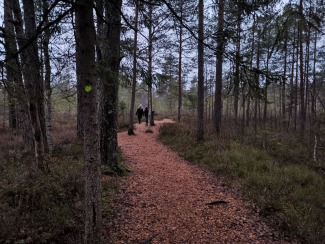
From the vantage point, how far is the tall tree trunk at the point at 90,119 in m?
2.28

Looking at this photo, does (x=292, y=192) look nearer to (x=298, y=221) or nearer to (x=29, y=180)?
(x=298, y=221)

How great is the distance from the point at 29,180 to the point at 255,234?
4.44m

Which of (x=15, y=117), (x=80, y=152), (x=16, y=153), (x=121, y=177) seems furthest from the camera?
(x=15, y=117)

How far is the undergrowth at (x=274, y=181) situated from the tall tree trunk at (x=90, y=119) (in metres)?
3.28

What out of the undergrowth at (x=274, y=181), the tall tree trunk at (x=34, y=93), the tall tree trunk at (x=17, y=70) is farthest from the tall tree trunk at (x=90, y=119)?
the undergrowth at (x=274, y=181)

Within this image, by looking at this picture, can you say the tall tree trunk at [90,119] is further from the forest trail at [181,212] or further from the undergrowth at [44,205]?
the forest trail at [181,212]

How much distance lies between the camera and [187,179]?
18.0 feet

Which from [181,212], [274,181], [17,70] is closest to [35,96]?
[17,70]

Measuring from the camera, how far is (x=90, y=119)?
2377 millimetres

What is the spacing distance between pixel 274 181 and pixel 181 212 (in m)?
2.79

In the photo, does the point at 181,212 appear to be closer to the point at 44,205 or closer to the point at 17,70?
the point at 44,205

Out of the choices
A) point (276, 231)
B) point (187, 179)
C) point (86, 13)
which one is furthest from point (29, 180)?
point (276, 231)

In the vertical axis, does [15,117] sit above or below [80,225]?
above

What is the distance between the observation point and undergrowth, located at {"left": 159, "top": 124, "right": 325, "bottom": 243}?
3.39 m
